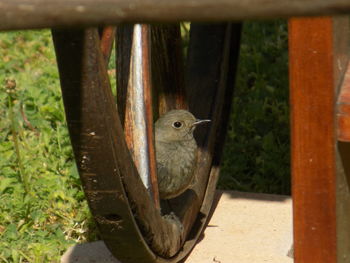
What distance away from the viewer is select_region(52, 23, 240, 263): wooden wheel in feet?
6.59

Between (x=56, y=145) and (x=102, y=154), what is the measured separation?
6.92ft

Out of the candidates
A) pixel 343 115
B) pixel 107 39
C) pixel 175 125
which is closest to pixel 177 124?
pixel 175 125

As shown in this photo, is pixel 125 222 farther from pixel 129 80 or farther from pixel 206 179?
pixel 206 179

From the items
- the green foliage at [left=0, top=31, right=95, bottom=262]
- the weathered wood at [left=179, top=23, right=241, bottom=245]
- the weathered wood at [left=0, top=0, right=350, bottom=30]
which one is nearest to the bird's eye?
the weathered wood at [left=179, top=23, right=241, bottom=245]

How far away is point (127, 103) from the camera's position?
9.14 ft

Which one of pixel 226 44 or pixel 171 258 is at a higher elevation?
pixel 226 44

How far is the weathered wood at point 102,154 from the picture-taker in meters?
1.95

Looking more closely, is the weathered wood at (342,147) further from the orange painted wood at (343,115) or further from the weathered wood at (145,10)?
the weathered wood at (145,10)

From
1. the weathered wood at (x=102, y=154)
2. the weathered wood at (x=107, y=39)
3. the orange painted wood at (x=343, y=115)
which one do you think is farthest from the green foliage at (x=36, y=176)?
the orange painted wood at (x=343, y=115)

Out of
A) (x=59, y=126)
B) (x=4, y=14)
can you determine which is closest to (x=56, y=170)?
(x=59, y=126)

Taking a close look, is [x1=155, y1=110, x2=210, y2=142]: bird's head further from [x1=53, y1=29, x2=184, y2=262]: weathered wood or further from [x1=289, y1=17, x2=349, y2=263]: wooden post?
[x1=289, y1=17, x2=349, y2=263]: wooden post

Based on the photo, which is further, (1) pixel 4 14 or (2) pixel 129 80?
(2) pixel 129 80

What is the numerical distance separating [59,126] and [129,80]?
1693 mm

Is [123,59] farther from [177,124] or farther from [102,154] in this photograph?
[177,124]
